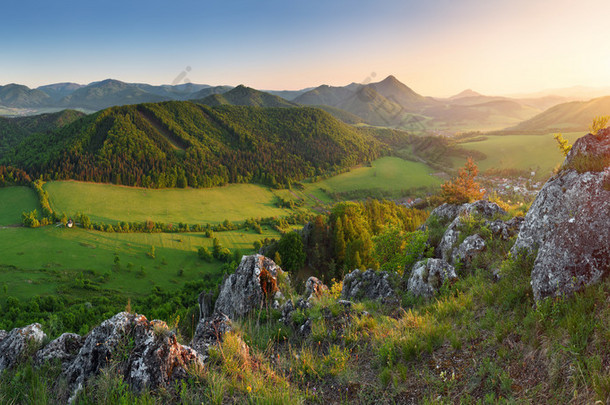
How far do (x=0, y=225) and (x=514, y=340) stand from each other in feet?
618

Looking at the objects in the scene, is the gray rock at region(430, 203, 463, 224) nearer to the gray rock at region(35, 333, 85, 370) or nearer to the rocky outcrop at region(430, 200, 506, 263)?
the rocky outcrop at region(430, 200, 506, 263)

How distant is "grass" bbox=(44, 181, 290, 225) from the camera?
482ft

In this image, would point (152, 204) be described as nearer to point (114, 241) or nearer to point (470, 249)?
point (114, 241)

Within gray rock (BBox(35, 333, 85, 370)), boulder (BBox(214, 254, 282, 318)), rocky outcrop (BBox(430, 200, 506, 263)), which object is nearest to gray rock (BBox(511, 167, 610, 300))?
rocky outcrop (BBox(430, 200, 506, 263))

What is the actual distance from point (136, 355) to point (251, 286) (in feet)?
38.9

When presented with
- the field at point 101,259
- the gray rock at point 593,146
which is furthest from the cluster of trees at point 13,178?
the gray rock at point 593,146

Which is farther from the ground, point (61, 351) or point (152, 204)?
point (61, 351)

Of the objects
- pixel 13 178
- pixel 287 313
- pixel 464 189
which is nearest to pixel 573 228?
pixel 287 313

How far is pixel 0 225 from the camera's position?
125 m

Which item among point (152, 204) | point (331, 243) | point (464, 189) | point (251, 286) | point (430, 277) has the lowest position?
point (331, 243)

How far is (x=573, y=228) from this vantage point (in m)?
7.11

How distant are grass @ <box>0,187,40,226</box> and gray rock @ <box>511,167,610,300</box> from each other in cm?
18887

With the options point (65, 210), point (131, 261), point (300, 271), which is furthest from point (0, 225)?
point (300, 271)

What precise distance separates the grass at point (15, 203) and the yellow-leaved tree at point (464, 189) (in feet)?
602
